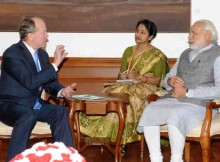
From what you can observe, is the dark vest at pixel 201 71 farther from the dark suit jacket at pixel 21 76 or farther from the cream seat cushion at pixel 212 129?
the dark suit jacket at pixel 21 76

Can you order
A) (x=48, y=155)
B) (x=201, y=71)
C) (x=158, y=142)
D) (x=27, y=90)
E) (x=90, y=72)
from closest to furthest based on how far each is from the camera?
1. (x=48, y=155)
2. (x=27, y=90)
3. (x=158, y=142)
4. (x=201, y=71)
5. (x=90, y=72)

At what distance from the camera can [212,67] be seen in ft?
15.4

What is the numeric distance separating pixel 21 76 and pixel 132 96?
1505 mm

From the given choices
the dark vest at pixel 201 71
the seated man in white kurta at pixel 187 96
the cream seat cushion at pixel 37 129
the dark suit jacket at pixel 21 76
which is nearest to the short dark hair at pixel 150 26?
the seated man in white kurta at pixel 187 96

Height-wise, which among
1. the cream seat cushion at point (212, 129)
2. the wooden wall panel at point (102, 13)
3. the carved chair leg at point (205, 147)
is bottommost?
the carved chair leg at point (205, 147)

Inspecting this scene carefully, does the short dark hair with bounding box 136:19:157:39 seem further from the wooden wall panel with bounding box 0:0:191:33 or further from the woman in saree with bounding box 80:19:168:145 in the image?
the wooden wall panel with bounding box 0:0:191:33

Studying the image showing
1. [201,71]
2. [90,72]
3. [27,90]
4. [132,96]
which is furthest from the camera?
[90,72]

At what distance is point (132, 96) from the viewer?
17.7ft

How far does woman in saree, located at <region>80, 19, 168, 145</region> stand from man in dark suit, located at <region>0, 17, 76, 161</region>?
3.44 feet

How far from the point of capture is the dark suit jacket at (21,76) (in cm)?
427

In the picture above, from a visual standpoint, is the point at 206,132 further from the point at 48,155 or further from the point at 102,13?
the point at 48,155

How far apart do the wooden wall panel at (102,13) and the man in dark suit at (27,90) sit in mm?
1590

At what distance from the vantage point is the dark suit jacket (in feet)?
14.0

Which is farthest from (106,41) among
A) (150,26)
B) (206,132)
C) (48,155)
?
(48,155)
